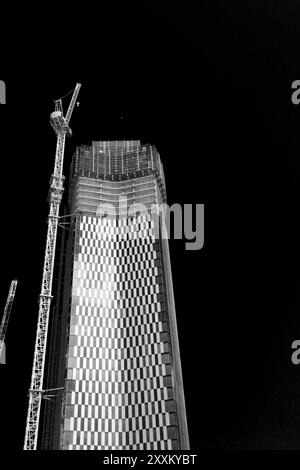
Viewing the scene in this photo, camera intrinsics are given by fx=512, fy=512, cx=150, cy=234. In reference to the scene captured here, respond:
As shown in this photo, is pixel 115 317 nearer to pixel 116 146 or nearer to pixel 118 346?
pixel 118 346

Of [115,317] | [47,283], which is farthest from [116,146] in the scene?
[47,283]

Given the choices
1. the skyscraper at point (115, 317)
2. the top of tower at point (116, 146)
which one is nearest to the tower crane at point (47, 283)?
the skyscraper at point (115, 317)

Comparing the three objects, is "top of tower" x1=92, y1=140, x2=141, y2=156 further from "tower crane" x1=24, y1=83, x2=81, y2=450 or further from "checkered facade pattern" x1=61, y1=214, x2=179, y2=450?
"tower crane" x1=24, y1=83, x2=81, y2=450

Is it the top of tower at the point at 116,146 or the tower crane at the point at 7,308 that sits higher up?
the top of tower at the point at 116,146

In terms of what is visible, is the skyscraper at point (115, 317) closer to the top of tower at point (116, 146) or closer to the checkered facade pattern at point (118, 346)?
the checkered facade pattern at point (118, 346)

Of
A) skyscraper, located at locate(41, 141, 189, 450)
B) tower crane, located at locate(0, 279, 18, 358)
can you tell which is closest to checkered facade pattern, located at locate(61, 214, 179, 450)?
skyscraper, located at locate(41, 141, 189, 450)
